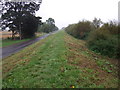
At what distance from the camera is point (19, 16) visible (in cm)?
2719

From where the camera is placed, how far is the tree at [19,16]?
87.4 ft

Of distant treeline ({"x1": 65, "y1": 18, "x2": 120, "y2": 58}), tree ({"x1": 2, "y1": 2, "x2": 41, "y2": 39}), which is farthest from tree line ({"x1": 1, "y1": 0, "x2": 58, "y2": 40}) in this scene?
distant treeline ({"x1": 65, "y1": 18, "x2": 120, "y2": 58})

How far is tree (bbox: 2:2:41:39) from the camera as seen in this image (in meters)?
26.6

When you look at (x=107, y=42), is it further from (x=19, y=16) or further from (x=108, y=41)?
(x=19, y=16)

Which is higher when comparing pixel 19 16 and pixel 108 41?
pixel 19 16

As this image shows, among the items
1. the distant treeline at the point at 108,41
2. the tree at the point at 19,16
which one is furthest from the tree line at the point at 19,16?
the distant treeline at the point at 108,41

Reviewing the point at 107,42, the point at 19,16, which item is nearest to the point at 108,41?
the point at 107,42

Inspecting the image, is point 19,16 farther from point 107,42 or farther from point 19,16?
point 107,42

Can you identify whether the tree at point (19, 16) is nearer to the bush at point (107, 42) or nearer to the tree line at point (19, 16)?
the tree line at point (19, 16)

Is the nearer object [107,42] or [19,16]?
[107,42]

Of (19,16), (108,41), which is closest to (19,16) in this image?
(19,16)

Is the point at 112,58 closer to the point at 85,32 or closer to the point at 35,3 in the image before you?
the point at 85,32

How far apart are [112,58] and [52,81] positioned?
22.6ft

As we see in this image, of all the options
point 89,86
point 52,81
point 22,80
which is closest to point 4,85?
point 22,80
